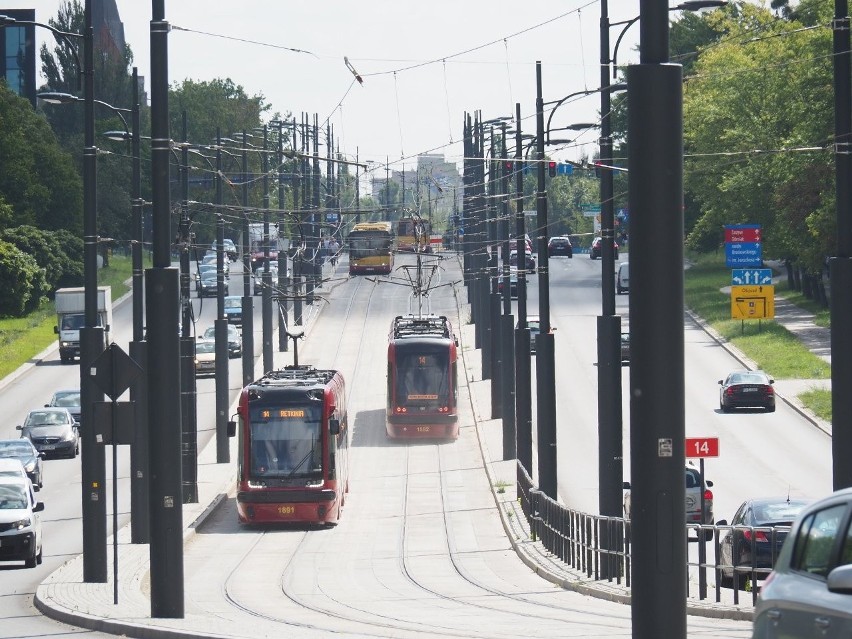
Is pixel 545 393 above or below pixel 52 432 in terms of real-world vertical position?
above

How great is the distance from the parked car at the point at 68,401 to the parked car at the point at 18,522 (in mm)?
24739

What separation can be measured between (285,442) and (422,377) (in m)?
14.8

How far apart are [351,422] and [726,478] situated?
17379 mm

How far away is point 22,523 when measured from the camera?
84.7 ft

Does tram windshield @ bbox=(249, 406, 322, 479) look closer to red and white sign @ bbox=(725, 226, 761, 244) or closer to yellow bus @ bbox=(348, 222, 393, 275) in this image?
red and white sign @ bbox=(725, 226, 761, 244)

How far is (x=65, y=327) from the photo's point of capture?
66.1m

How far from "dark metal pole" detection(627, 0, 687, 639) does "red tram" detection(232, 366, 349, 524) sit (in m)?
24.0

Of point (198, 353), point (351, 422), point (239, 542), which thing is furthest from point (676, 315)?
point (198, 353)

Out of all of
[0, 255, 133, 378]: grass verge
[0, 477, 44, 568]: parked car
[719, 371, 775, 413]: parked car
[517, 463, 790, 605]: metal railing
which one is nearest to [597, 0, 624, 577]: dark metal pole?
[517, 463, 790, 605]: metal railing

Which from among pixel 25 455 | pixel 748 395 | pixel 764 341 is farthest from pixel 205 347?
pixel 25 455

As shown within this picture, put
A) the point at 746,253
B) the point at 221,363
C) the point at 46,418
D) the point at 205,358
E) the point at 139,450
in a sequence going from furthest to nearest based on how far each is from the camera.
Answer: the point at 205,358 < the point at 46,418 < the point at 221,363 < the point at 746,253 < the point at 139,450

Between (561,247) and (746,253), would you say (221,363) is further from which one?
(561,247)

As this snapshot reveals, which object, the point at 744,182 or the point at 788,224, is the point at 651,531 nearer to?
the point at 788,224

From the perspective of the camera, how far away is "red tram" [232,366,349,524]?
109ft
